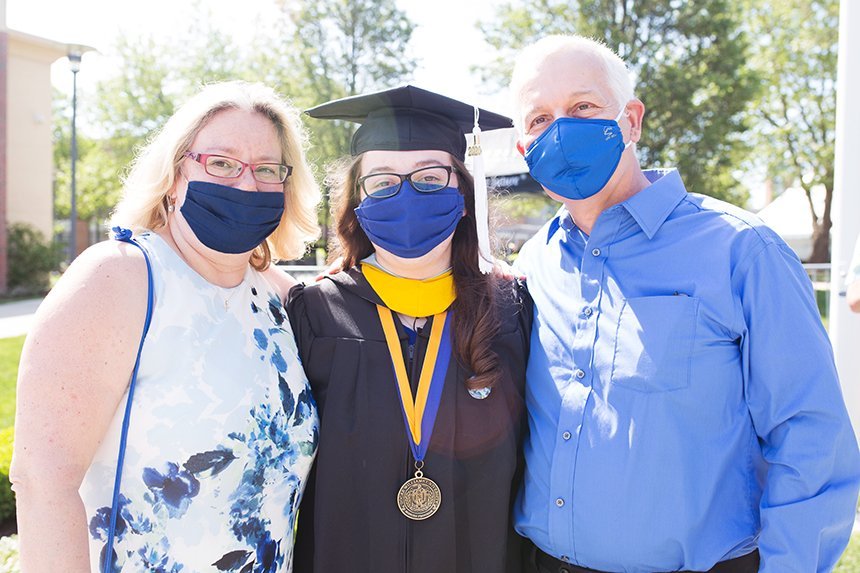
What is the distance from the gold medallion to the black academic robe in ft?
0.06

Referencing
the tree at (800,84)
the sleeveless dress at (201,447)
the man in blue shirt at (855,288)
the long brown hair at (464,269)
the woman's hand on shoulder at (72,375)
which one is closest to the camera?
the woman's hand on shoulder at (72,375)

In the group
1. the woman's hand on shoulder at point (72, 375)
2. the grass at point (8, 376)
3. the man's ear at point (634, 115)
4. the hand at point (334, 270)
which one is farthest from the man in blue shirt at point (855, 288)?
the grass at point (8, 376)

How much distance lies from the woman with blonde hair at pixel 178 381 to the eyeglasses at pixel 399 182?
0.29 metres

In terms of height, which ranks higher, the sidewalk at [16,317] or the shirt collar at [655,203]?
the shirt collar at [655,203]

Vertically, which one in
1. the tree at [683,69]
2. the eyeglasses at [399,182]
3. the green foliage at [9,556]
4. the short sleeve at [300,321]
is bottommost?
the green foliage at [9,556]

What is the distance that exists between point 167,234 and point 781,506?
2.02m

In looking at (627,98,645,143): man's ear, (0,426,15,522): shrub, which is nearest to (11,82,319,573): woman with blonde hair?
(627,98,645,143): man's ear

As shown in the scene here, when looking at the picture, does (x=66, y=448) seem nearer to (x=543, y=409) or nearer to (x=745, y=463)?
(x=543, y=409)

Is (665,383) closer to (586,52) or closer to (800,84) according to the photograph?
(586,52)

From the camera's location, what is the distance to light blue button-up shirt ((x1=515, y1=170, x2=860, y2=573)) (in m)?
1.87

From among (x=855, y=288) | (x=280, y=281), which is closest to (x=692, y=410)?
(x=280, y=281)

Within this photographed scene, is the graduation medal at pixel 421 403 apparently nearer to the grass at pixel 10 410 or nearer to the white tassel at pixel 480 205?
the white tassel at pixel 480 205

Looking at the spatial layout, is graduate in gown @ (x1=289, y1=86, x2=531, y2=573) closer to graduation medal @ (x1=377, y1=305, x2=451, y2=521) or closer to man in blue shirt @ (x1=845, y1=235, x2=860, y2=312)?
graduation medal @ (x1=377, y1=305, x2=451, y2=521)

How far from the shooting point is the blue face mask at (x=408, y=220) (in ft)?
8.14
